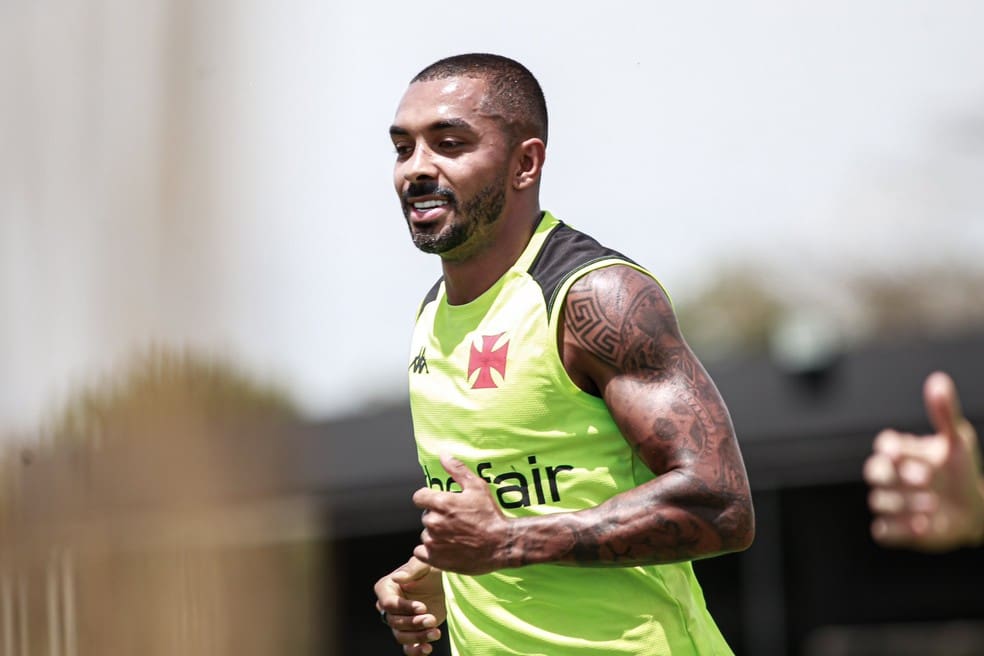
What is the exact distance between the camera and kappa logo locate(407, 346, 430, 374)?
4.35m

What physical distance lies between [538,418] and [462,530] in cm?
43

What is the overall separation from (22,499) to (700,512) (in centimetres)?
220

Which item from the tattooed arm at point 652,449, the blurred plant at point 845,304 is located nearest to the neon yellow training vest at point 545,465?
the tattooed arm at point 652,449

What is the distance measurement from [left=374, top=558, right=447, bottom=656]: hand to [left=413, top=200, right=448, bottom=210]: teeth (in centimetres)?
107

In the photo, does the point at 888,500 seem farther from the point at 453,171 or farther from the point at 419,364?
the point at 453,171

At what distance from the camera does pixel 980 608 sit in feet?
54.3

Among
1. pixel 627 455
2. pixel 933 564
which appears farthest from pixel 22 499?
pixel 933 564

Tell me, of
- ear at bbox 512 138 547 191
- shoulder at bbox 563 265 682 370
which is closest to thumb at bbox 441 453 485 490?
shoulder at bbox 563 265 682 370

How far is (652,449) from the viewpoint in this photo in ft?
12.4

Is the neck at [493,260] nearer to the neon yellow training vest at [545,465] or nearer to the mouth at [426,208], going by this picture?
the neon yellow training vest at [545,465]

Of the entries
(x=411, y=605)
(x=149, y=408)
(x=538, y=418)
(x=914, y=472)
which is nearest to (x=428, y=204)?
(x=538, y=418)

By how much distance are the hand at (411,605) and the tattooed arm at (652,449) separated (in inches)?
33.8

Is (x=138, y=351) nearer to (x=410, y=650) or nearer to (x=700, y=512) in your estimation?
(x=410, y=650)

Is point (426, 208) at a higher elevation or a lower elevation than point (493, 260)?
higher
